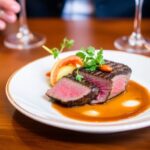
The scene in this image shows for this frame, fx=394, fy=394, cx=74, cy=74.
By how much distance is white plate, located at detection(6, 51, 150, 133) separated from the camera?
0.61m

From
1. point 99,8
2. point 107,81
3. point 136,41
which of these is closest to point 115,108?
point 107,81

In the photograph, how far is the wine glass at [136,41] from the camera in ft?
3.55

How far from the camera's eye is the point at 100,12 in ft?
5.14

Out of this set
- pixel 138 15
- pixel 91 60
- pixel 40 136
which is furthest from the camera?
pixel 138 15

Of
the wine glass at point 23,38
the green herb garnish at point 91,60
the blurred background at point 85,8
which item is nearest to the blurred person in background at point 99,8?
the blurred background at point 85,8

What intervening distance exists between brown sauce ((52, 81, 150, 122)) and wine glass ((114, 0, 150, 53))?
31cm

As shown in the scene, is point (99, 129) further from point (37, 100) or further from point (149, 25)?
point (149, 25)

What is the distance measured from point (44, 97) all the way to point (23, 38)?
0.48 metres

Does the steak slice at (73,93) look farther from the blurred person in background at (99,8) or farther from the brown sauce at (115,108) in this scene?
the blurred person in background at (99,8)

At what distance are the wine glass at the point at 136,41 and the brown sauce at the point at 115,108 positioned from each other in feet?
1.03

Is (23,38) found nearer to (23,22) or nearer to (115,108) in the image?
(23,22)

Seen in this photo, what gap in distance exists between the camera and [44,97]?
0.75 meters

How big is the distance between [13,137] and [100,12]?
0.98 metres

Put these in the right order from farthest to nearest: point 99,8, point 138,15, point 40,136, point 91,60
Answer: point 99,8, point 138,15, point 91,60, point 40,136
